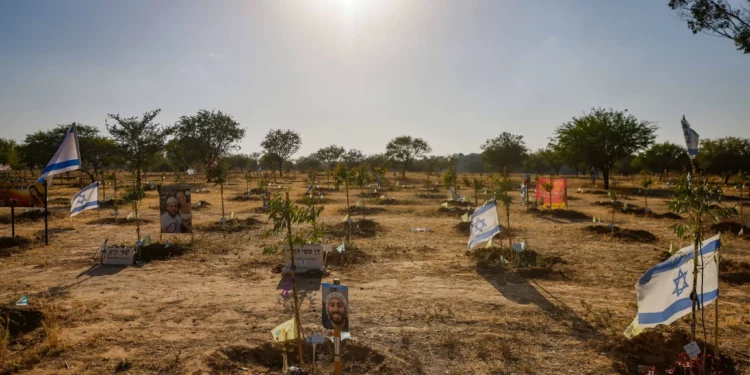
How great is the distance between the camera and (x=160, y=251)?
13.5m

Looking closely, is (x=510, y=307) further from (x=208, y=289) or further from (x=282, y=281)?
(x=208, y=289)

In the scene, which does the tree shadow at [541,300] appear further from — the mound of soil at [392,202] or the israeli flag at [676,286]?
the mound of soil at [392,202]

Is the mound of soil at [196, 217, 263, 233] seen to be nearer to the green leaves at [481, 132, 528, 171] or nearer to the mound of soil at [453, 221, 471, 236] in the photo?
the mound of soil at [453, 221, 471, 236]

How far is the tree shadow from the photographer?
734 cm

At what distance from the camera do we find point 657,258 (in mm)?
12656

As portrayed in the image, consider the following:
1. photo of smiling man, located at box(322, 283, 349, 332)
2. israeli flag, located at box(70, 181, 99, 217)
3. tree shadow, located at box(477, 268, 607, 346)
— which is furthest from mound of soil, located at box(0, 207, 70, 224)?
photo of smiling man, located at box(322, 283, 349, 332)

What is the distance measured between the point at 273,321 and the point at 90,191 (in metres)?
11.9

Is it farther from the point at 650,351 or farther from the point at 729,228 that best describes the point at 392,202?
the point at 650,351

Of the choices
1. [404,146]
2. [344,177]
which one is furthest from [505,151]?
[344,177]

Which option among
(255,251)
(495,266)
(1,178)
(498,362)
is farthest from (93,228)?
(498,362)

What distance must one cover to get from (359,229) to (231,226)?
570 cm

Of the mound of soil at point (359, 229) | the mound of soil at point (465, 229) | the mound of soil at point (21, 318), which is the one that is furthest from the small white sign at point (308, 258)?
the mound of soil at point (465, 229)

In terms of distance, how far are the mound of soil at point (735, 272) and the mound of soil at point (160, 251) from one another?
50.7 feet

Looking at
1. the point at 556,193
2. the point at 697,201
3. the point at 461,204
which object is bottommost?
the point at 461,204
